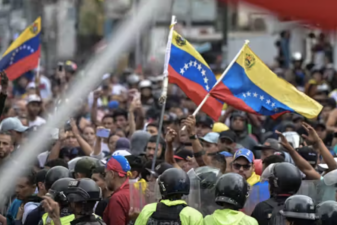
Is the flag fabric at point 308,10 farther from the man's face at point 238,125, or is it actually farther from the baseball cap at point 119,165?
the man's face at point 238,125

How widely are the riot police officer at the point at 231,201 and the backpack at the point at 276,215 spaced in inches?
6.3

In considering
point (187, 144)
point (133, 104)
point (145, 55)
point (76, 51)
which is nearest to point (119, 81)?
point (145, 55)

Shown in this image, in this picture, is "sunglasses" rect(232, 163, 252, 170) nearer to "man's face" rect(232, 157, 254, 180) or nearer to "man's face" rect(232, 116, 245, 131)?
"man's face" rect(232, 157, 254, 180)

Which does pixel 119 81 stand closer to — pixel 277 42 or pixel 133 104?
pixel 277 42

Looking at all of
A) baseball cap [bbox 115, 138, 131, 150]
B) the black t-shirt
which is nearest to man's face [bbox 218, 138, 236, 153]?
baseball cap [bbox 115, 138, 131, 150]

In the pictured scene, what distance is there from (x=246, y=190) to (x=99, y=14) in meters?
23.6

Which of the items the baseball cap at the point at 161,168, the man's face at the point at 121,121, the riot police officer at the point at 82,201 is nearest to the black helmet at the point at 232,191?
the riot police officer at the point at 82,201

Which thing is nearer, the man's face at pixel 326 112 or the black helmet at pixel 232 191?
the black helmet at pixel 232 191

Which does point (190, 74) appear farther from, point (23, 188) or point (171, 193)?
point (171, 193)

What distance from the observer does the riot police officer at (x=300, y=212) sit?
5637mm

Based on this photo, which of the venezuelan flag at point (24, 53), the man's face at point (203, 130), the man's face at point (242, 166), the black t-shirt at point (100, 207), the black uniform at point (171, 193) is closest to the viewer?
the black uniform at point (171, 193)

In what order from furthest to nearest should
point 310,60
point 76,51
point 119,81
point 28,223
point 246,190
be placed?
point 76,51, point 310,60, point 119,81, point 28,223, point 246,190

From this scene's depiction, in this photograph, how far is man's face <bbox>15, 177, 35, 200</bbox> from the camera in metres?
8.56

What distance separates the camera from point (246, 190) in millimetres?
6488
